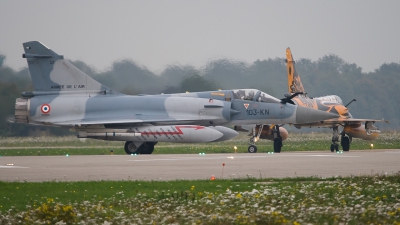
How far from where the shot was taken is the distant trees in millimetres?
30625

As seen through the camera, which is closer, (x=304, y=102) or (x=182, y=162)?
(x=182, y=162)

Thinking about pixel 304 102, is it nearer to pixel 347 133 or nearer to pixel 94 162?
pixel 347 133

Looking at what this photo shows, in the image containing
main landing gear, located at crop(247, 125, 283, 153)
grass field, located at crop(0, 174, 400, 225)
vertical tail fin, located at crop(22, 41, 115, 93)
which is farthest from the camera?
vertical tail fin, located at crop(22, 41, 115, 93)

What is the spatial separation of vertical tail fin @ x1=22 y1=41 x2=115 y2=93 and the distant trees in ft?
14.1

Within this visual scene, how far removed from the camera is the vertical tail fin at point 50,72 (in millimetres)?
25172

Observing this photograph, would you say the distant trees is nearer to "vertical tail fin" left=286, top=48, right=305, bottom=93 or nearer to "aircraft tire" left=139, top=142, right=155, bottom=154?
"vertical tail fin" left=286, top=48, right=305, bottom=93

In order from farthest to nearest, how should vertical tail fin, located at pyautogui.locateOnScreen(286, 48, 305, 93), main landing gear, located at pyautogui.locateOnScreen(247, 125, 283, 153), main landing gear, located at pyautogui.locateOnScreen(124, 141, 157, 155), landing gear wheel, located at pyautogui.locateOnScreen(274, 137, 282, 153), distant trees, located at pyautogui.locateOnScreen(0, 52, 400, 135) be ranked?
vertical tail fin, located at pyautogui.locateOnScreen(286, 48, 305, 93), distant trees, located at pyautogui.locateOnScreen(0, 52, 400, 135), landing gear wheel, located at pyautogui.locateOnScreen(274, 137, 282, 153), main landing gear, located at pyautogui.locateOnScreen(247, 125, 283, 153), main landing gear, located at pyautogui.locateOnScreen(124, 141, 157, 155)

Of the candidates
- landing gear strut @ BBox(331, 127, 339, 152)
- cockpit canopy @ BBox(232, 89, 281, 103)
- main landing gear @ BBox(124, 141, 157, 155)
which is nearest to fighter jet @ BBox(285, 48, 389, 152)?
landing gear strut @ BBox(331, 127, 339, 152)

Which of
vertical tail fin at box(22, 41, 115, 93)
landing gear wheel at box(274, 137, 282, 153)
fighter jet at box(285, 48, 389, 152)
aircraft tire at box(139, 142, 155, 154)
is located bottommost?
aircraft tire at box(139, 142, 155, 154)

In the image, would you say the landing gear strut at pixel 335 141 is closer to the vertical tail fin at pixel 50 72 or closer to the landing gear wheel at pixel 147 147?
the landing gear wheel at pixel 147 147

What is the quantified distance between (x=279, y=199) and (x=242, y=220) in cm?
177

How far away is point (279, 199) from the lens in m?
9.37

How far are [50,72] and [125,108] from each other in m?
3.03

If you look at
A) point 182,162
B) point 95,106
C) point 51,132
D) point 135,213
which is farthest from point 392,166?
point 51,132
